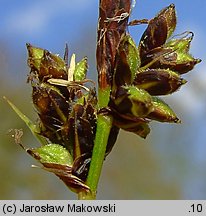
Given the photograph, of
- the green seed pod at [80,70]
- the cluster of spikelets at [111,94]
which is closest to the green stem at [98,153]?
the cluster of spikelets at [111,94]

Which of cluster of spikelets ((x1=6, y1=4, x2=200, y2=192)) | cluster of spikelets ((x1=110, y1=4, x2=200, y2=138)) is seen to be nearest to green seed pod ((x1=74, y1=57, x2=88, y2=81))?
cluster of spikelets ((x1=6, y1=4, x2=200, y2=192))

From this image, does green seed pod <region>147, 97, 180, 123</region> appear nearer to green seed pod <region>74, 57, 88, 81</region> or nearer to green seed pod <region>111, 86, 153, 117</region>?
green seed pod <region>111, 86, 153, 117</region>

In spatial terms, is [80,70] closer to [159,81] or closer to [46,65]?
[46,65]

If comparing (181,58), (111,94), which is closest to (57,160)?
(111,94)
